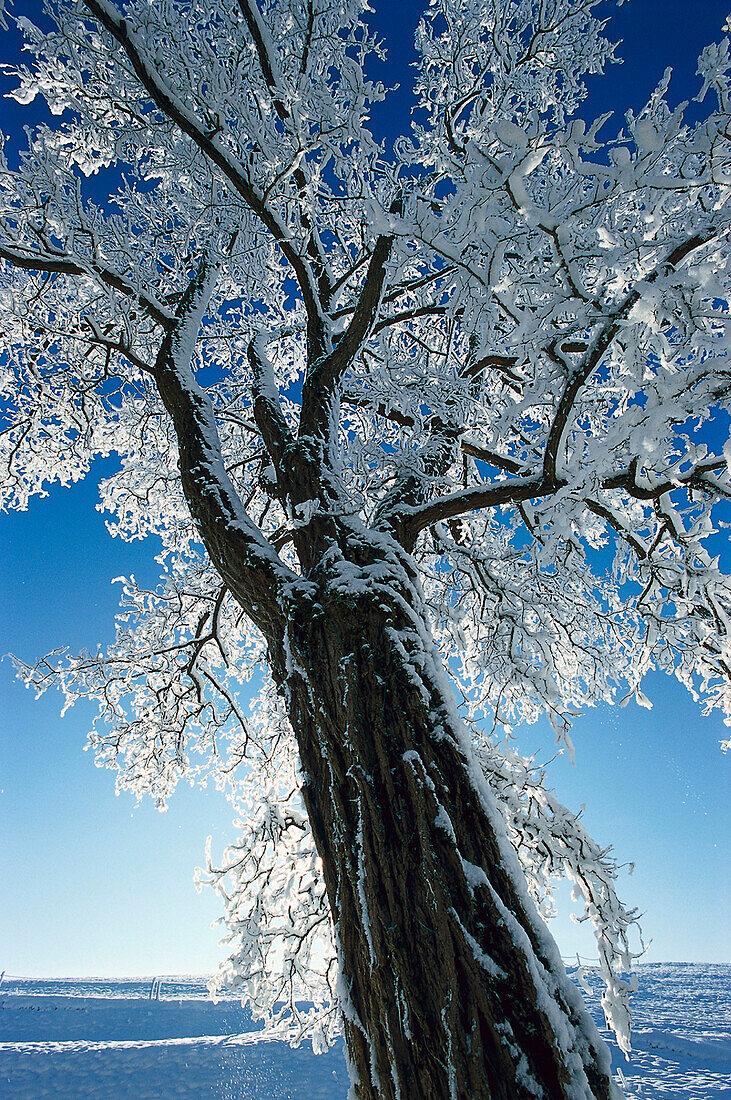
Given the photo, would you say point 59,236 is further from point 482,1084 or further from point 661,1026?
point 661,1026

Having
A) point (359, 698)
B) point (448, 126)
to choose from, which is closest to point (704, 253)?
point (359, 698)

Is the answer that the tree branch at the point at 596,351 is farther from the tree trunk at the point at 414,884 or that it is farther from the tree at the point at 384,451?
the tree trunk at the point at 414,884

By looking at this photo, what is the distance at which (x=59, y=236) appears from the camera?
356 cm

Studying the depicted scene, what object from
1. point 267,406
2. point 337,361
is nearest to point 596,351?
point 337,361

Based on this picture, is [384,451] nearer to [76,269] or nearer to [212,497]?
[212,497]

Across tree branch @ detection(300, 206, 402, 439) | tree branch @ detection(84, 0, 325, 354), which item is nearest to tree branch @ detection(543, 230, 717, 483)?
tree branch @ detection(300, 206, 402, 439)

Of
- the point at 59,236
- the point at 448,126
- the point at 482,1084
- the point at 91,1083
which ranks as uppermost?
the point at 448,126

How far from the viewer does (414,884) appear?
5.02ft

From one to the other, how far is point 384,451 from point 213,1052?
96.7ft

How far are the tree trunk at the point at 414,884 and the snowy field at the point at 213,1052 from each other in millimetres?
20363

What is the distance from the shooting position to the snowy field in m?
18.0

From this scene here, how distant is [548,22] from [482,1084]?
6542 mm

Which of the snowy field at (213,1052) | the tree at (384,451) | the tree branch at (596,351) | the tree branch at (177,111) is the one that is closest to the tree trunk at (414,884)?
the tree at (384,451)

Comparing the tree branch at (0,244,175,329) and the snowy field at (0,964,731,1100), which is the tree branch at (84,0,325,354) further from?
the snowy field at (0,964,731,1100)
